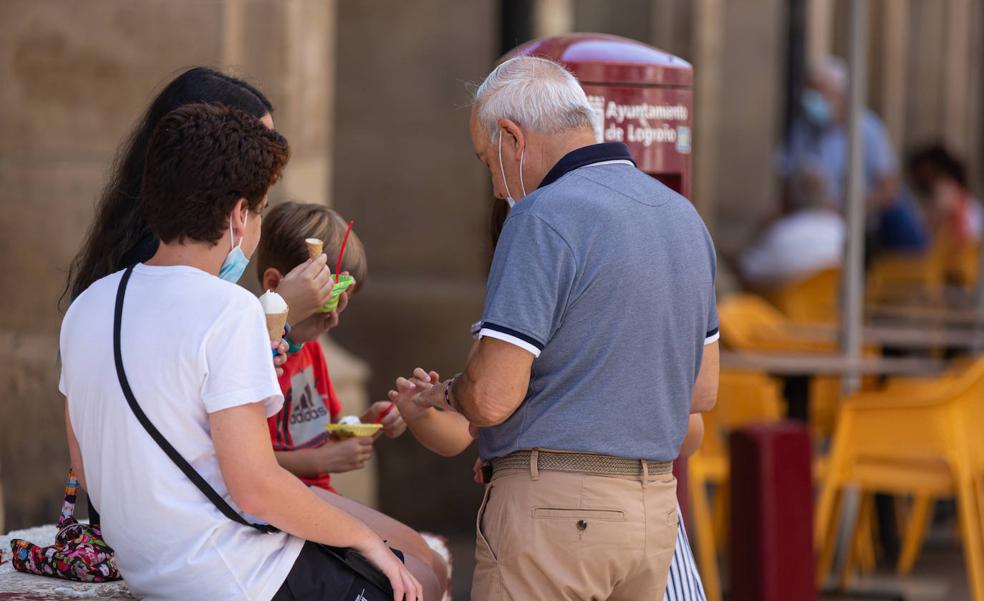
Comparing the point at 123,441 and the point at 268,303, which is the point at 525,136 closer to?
the point at 268,303

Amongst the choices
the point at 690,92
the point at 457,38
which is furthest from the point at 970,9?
the point at 690,92

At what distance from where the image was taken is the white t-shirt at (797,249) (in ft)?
33.0

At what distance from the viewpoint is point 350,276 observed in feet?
10.6

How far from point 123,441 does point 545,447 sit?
777 mm

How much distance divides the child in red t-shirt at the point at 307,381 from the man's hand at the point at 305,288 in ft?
0.44

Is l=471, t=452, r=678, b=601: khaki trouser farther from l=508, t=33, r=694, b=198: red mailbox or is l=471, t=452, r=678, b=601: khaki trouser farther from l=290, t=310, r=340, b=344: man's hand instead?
l=508, t=33, r=694, b=198: red mailbox

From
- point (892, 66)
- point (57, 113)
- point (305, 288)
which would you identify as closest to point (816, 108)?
point (892, 66)

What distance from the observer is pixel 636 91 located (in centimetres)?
364

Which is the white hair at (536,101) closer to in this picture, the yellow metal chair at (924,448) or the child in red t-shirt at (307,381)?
the child in red t-shirt at (307,381)

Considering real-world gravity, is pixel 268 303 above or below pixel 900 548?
above

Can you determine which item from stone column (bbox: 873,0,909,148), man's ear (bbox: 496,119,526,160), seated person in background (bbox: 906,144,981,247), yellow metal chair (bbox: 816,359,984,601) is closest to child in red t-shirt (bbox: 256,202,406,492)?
man's ear (bbox: 496,119,526,160)

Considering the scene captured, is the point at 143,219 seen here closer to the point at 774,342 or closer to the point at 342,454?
the point at 342,454

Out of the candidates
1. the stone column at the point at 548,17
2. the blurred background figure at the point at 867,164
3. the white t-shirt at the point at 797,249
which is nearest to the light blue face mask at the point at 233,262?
the stone column at the point at 548,17

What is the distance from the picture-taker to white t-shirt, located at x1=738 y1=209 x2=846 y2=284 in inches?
396
